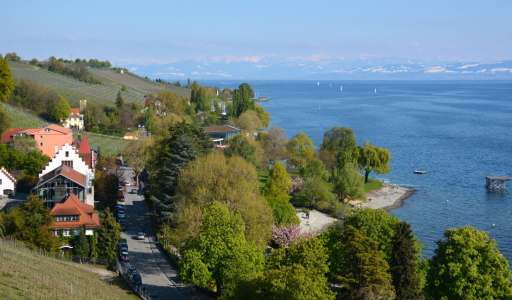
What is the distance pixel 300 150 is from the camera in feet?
192

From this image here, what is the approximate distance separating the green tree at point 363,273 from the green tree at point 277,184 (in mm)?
18625

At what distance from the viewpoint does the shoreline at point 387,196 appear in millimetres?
49541

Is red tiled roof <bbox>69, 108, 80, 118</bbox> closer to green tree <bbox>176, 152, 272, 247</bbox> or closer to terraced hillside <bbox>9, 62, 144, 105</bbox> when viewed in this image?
terraced hillside <bbox>9, 62, 144, 105</bbox>

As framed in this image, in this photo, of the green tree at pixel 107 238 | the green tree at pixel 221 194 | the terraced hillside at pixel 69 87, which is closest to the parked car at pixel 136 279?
the green tree at pixel 107 238

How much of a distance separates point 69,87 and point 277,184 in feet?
203

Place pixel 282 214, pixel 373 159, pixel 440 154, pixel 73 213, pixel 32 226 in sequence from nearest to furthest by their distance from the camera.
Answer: pixel 32 226
pixel 73 213
pixel 282 214
pixel 373 159
pixel 440 154

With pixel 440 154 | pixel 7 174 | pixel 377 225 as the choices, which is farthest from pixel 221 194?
pixel 440 154

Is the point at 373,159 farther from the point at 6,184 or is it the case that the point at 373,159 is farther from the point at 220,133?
the point at 6,184

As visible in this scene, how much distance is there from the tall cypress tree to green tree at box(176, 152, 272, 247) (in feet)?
24.1

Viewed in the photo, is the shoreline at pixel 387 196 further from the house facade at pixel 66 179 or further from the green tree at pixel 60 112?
the green tree at pixel 60 112

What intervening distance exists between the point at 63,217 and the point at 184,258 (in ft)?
29.9

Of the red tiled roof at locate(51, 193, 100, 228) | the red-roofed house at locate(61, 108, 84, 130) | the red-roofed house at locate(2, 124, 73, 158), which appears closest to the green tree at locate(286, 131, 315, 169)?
the red-roofed house at locate(2, 124, 73, 158)

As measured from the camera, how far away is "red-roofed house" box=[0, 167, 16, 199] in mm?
35781

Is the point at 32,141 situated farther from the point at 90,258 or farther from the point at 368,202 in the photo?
the point at 368,202
